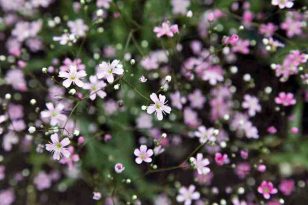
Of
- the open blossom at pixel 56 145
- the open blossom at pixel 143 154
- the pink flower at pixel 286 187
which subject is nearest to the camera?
the open blossom at pixel 56 145

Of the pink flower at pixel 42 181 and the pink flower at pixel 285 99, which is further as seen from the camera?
the pink flower at pixel 42 181

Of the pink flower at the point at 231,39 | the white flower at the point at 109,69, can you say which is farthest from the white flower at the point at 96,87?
the pink flower at the point at 231,39

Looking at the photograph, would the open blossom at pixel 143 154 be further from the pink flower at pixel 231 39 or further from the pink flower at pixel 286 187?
the pink flower at pixel 286 187

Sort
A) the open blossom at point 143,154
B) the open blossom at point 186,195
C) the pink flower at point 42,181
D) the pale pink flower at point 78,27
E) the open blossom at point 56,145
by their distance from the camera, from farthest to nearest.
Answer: the pink flower at point 42,181 < the pale pink flower at point 78,27 < the open blossom at point 186,195 < the open blossom at point 143,154 < the open blossom at point 56,145

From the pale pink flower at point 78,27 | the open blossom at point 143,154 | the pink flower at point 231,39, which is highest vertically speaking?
the pale pink flower at point 78,27

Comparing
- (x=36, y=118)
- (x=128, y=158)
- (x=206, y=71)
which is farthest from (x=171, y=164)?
(x=36, y=118)

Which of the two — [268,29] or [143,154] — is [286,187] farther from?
[143,154]

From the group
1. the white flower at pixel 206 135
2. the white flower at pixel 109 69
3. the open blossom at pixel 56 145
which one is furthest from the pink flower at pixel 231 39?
the open blossom at pixel 56 145

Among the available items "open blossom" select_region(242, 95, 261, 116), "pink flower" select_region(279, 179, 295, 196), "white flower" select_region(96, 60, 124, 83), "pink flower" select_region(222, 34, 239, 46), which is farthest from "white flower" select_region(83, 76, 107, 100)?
"pink flower" select_region(279, 179, 295, 196)

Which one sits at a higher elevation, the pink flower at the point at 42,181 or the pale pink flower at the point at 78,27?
the pale pink flower at the point at 78,27

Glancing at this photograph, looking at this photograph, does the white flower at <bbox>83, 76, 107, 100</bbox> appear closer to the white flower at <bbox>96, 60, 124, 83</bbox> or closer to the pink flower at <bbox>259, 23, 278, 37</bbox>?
the white flower at <bbox>96, 60, 124, 83</bbox>
